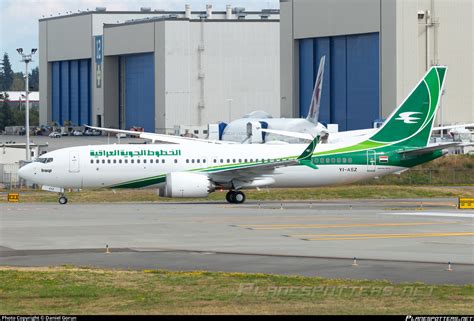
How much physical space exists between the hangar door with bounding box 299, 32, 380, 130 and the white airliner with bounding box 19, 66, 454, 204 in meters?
61.9

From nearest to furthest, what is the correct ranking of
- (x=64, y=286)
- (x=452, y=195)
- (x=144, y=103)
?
(x=64, y=286) → (x=452, y=195) → (x=144, y=103)

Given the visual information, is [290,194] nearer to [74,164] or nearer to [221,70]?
[74,164]

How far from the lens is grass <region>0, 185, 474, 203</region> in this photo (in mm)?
59741

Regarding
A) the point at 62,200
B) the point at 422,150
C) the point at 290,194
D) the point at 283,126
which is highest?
the point at 283,126

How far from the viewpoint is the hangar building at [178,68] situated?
496 ft

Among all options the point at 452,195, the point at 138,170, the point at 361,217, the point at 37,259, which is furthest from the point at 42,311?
the point at 452,195

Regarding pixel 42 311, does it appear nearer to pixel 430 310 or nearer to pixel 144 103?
pixel 430 310

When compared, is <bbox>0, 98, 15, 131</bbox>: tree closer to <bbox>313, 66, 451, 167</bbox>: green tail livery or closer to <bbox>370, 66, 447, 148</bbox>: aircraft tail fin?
<bbox>313, 66, 451, 167</bbox>: green tail livery

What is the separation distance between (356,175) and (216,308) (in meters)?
37.2

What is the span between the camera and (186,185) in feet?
180

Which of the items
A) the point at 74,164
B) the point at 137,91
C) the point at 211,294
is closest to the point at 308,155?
the point at 74,164

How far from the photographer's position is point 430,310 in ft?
69.5

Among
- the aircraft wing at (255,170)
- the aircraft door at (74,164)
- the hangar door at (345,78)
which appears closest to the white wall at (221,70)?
the hangar door at (345,78)

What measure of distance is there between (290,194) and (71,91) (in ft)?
405
